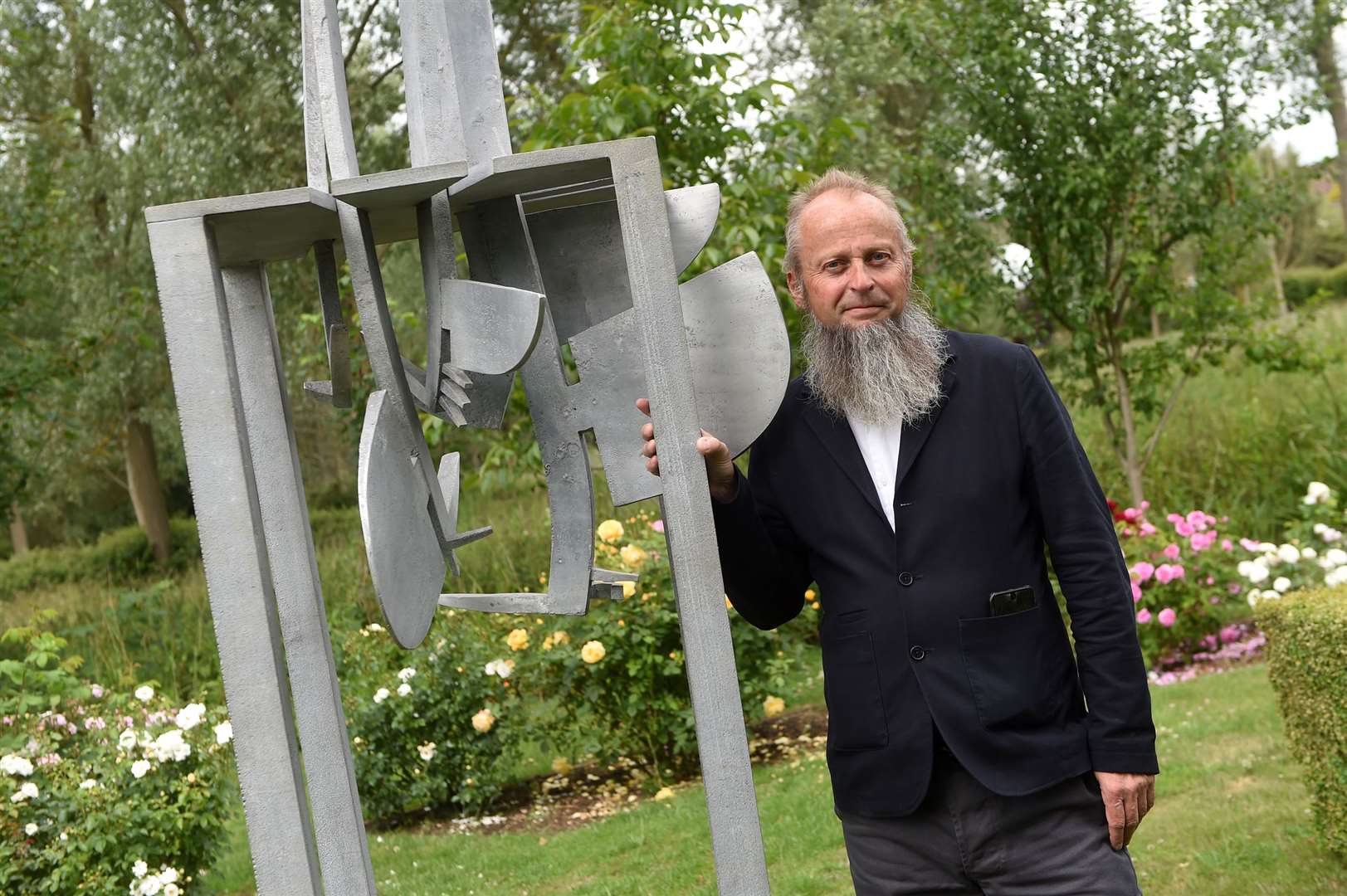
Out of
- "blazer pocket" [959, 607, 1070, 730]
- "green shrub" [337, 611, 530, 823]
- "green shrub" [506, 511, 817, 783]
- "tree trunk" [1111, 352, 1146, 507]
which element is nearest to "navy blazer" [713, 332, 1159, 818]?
"blazer pocket" [959, 607, 1070, 730]

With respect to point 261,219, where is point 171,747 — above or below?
below

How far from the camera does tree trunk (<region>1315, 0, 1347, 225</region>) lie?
815 centimetres

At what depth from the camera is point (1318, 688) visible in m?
3.70

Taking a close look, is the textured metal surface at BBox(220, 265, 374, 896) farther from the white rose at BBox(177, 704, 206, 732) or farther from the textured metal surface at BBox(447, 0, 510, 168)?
→ the white rose at BBox(177, 704, 206, 732)

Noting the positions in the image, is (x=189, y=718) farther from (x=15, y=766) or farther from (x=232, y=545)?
(x=232, y=545)

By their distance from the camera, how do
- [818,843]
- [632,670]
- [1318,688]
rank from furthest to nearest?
[632,670]
[818,843]
[1318,688]

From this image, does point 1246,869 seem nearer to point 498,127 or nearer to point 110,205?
point 498,127

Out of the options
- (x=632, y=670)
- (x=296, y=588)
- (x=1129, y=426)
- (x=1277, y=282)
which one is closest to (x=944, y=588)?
(x=296, y=588)

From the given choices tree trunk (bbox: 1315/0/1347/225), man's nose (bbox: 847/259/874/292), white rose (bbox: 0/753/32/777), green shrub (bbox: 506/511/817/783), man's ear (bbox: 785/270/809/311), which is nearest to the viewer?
man's nose (bbox: 847/259/874/292)

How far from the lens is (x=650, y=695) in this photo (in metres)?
5.81

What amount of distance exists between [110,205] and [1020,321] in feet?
33.2

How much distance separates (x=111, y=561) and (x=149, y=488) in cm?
157

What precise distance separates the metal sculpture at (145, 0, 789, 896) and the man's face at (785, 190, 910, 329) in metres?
0.26

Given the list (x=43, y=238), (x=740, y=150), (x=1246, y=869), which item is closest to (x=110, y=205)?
(x=43, y=238)
